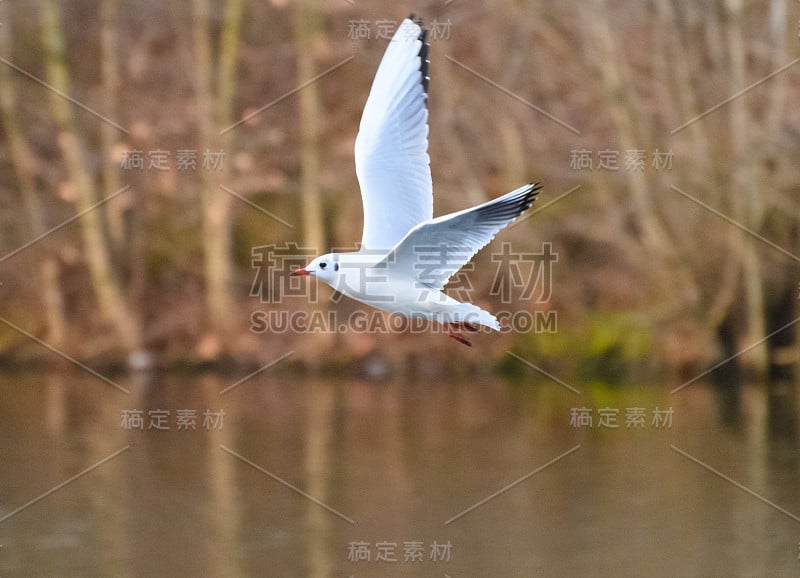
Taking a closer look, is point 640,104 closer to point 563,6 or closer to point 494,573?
point 563,6

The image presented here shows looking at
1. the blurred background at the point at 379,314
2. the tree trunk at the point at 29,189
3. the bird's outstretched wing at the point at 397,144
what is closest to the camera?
the bird's outstretched wing at the point at 397,144

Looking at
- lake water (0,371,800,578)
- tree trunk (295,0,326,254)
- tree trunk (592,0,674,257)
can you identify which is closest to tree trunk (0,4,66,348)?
lake water (0,371,800,578)

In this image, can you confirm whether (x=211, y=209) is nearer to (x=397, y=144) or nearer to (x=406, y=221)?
(x=397, y=144)

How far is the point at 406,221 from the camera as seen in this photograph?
18.7ft

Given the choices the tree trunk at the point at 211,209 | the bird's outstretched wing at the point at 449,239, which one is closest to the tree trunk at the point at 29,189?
the tree trunk at the point at 211,209

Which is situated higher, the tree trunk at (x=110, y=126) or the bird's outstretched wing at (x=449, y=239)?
the tree trunk at (x=110, y=126)

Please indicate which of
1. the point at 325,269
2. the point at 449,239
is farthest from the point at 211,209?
the point at 449,239

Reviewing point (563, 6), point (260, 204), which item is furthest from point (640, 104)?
point (260, 204)

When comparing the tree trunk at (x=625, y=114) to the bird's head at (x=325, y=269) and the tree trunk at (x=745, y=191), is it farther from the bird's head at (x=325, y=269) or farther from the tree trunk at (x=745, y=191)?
the bird's head at (x=325, y=269)

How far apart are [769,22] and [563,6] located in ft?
6.55

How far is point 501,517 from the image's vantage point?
1092cm

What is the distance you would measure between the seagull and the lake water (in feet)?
14.1

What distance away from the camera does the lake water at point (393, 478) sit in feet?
32.3

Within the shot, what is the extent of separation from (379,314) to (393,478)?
288 centimetres
